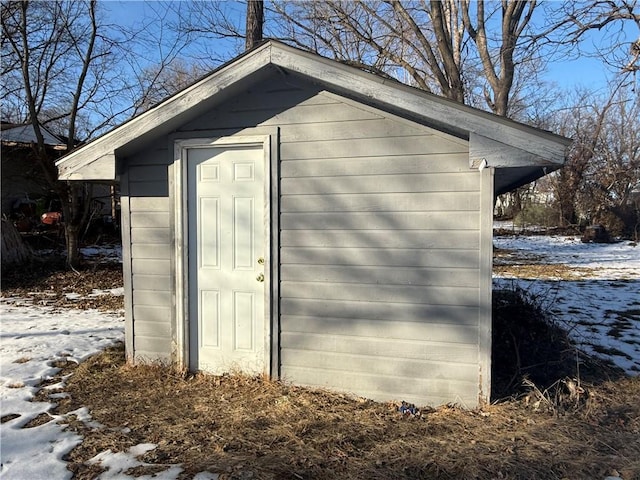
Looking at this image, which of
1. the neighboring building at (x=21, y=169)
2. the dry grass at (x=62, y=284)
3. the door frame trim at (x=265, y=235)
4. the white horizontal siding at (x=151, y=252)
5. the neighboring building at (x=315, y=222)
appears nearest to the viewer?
the neighboring building at (x=315, y=222)

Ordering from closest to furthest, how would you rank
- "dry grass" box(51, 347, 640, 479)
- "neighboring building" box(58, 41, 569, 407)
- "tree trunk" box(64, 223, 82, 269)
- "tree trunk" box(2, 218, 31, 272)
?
"dry grass" box(51, 347, 640, 479)
"neighboring building" box(58, 41, 569, 407)
"tree trunk" box(2, 218, 31, 272)
"tree trunk" box(64, 223, 82, 269)

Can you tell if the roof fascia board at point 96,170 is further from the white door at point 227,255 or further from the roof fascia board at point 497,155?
the roof fascia board at point 497,155

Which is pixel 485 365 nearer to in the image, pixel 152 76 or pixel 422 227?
pixel 422 227

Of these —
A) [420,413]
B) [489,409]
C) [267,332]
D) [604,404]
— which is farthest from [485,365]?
[267,332]

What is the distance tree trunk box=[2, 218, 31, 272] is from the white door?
8312 millimetres

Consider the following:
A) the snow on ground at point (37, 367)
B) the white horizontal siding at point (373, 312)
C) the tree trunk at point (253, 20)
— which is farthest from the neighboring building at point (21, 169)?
the white horizontal siding at point (373, 312)

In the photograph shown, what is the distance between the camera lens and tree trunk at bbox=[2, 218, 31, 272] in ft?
33.7

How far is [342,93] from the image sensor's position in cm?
385

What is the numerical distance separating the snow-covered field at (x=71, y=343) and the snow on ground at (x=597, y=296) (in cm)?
2

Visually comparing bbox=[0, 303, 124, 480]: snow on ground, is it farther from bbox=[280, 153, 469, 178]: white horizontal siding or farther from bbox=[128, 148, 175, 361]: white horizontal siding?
bbox=[280, 153, 469, 178]: white horizontal siding

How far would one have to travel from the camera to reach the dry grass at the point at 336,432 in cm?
286

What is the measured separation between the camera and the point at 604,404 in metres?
3.79

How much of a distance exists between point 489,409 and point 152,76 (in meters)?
11.0

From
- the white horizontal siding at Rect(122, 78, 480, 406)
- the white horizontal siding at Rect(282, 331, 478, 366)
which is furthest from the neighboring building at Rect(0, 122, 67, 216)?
the white horizontal siding at Rect(282, 331, 478, 366)
